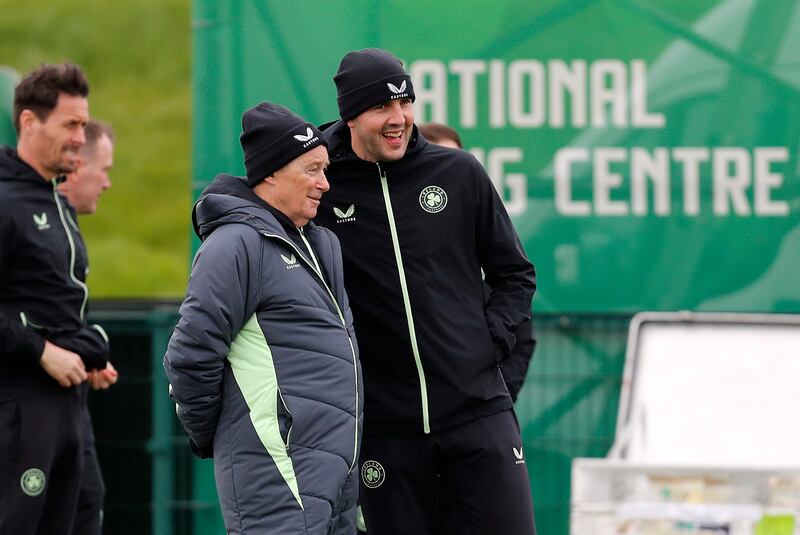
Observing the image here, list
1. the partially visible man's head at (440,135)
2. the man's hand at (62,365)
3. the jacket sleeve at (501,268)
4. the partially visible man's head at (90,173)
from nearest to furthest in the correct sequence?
the jacket sleeve at (501,268), the man's hand at (62,365), the partially visible man's head at (440,135), the partially visible man's head at (90,173)

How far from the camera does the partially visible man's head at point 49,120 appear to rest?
5461 millimetres

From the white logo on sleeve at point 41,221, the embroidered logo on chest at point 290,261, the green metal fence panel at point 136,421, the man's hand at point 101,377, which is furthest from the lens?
the green metal fence panel at point 136,421

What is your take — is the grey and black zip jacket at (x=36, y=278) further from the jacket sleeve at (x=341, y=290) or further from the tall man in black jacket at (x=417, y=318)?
the jacket sleeve at (x=341, y=290)

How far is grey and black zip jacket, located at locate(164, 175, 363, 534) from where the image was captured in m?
3.98

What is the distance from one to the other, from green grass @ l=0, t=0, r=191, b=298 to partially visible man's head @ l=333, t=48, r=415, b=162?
9237 mm

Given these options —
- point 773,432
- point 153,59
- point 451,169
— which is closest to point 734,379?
point 773,432

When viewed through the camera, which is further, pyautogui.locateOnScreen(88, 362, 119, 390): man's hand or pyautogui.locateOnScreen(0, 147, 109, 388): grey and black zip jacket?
pyautogui.locateOnScreen(88, 362, 119, 390): man's hand

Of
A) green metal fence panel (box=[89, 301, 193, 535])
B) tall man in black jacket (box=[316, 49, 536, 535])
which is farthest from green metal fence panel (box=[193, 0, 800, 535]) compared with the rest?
tall man in black jacket (box=[316, 49, 536, 535])

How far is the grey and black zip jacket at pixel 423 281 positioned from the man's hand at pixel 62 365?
1220mm

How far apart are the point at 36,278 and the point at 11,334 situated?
27cm

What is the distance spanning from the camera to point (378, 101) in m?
4.47

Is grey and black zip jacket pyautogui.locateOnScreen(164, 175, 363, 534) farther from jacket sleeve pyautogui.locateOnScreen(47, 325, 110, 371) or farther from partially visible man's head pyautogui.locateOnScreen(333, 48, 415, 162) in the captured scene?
jacket sleeve pyautogui.locateOnScreen(47, 325, 110, 371)

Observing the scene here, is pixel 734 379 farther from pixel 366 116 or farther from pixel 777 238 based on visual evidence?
pixel 366 116

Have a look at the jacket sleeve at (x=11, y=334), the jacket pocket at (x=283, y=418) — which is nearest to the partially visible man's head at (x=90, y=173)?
the jacket sleeve at (x=11, y=334)
